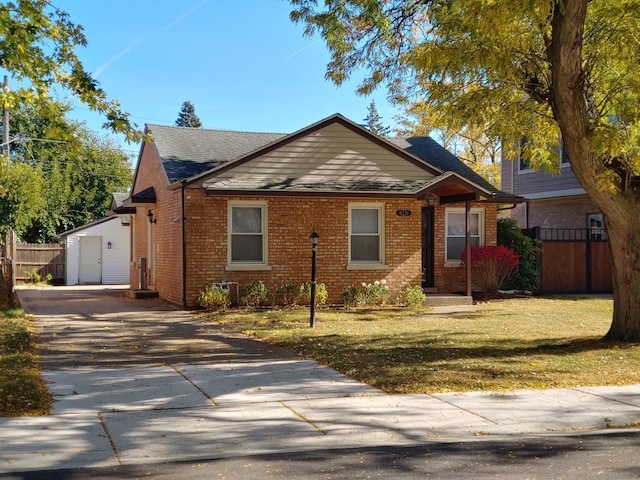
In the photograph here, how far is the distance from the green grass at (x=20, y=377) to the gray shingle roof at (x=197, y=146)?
634cm

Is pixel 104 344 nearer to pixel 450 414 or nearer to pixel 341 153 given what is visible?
pixel 450 414

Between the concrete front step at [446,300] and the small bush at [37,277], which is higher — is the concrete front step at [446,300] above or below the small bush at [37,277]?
below

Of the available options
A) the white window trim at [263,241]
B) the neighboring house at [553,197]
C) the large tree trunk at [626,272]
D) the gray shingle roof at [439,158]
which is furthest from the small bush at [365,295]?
the neighboring house at [553,197]

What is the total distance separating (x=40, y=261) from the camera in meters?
31.3

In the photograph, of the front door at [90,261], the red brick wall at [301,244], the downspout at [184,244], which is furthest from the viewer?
the front door at [90,261]

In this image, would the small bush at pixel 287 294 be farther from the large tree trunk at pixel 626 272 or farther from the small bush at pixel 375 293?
the large tree trunk at pixel 626 272

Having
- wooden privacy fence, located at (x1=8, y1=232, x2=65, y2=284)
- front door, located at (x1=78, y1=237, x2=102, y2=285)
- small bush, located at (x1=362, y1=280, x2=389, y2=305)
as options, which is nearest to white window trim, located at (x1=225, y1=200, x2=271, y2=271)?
small bush, located at (x1=362, y1=280, x2=389, y2=305)

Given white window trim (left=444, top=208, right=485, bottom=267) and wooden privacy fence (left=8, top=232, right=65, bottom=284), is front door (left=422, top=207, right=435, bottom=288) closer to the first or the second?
white window trim (left=444, top=208, right=485, bottom=267)

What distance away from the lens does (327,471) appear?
Answer: 211 inches

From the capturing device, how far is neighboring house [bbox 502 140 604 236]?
2386 cm

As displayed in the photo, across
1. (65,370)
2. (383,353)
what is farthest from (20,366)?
(383,353)

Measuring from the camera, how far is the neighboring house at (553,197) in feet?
78.3

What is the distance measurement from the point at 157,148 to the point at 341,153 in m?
4.88

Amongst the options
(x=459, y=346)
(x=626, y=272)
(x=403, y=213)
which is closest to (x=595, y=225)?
(x=403, y=213)
